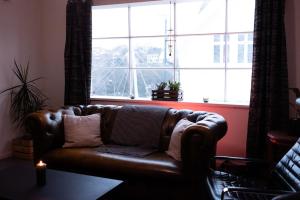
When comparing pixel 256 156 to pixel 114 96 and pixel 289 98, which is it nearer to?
pixel 289 98

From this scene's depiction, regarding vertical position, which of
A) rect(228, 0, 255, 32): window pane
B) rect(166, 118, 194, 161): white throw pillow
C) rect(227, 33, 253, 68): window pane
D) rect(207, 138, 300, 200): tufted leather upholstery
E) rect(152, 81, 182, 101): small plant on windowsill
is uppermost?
rect(228, 0, 255, 32): window pane

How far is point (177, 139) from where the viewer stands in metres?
2.94

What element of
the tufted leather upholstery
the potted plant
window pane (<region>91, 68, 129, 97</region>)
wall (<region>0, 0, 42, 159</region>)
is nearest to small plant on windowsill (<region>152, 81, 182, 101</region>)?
the potted plant

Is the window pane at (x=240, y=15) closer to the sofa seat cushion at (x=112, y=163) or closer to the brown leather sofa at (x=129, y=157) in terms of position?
the brown leather sofa at (x=129, y=157)

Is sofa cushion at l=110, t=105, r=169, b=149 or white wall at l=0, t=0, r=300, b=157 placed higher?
white wall at l=0, t=0, r=300, b=157

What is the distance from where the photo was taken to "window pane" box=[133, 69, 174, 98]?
420 centimetres

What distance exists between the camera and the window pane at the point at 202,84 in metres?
3.93

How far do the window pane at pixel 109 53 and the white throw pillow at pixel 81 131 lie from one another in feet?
4.02

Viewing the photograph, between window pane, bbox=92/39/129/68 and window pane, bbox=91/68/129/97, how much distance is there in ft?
0.29

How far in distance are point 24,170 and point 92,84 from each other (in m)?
2.27

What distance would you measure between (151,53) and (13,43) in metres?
1.93

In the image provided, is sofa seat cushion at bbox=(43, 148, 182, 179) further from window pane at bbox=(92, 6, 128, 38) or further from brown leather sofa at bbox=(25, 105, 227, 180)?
window pane at bbox=(92, 6, 128, 38)

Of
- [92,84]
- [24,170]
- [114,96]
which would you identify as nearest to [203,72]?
[114,96]

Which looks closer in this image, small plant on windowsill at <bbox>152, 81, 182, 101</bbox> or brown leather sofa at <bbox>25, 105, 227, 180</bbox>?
brown leather sofa at <bbox>25, 105, 227, 180</bbox>
